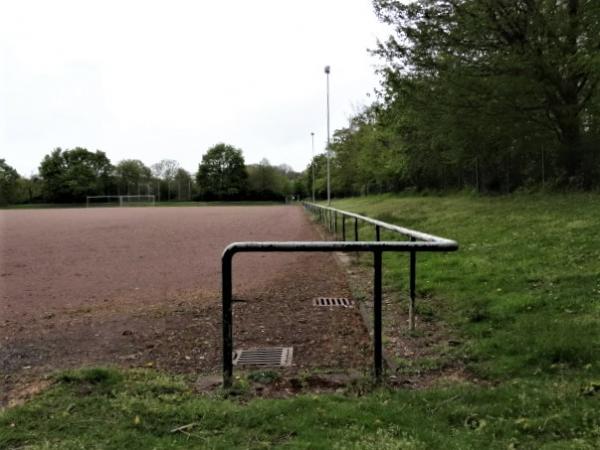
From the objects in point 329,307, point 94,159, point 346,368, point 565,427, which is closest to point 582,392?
point 565,427

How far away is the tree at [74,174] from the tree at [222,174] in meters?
17.8

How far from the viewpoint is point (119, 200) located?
296 ft

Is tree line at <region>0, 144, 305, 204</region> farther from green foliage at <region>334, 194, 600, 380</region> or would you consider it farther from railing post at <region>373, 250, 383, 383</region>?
railing post at <region>373, 250, 383, 383</region>

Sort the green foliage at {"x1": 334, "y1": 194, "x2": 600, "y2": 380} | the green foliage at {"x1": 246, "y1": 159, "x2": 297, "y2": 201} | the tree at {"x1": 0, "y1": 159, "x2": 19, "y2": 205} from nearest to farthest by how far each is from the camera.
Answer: the green foliage at {"x1": 334, "y1": 194, "x2": 600, "y2": 380}, the tree at {"x1": 0, "y1": 159, "x2": 19, "y2": 205}, the green foliage at {"x1": 246, "y1": 159, "x2": 297, "y2": 201}

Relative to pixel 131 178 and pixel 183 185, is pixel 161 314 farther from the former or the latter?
pixel 183 185

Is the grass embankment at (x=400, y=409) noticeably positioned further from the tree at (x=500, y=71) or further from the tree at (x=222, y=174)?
the tree at (x=222, y=174)

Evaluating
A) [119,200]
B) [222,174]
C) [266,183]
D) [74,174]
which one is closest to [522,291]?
[119,200]

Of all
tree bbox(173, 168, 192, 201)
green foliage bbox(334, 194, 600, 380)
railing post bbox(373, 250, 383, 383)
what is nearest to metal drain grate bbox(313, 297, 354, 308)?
green foliage bbox(334, 194, 600, 380)

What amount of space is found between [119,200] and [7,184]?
56.5 feet

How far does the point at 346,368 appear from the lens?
3809 mm

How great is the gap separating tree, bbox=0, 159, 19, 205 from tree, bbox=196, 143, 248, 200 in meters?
32.3

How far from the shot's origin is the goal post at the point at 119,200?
8956 cm

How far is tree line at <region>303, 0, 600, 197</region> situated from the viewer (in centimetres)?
1512

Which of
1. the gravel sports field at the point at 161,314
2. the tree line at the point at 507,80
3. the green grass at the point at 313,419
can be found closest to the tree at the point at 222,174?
the tree line at the point at 507,80
